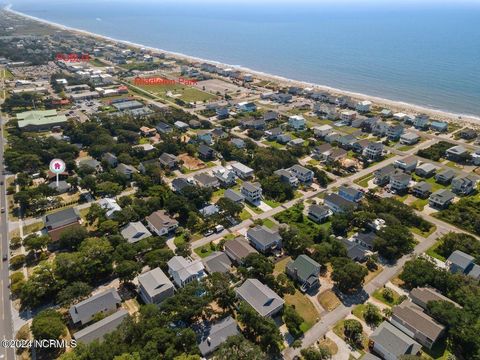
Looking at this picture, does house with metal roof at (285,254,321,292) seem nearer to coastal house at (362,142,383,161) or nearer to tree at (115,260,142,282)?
tree at (115,260,142,282)

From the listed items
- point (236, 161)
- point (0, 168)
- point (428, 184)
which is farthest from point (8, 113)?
point (428, 184)

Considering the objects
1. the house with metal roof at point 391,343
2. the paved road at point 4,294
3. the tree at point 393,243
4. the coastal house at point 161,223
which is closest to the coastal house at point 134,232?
the coastal house at point 161,223

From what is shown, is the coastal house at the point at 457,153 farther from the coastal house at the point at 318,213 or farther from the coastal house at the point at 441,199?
the coastal house at the point at 318,213

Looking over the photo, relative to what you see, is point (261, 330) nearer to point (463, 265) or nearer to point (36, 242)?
point (463, 265)

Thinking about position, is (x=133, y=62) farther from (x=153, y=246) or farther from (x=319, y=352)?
(x=319, y=352)

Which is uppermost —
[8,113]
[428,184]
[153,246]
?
[428,184]

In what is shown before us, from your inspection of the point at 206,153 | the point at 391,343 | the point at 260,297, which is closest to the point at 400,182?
the point at 391,343

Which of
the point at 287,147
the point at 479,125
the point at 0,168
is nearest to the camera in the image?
the point at 0,168
